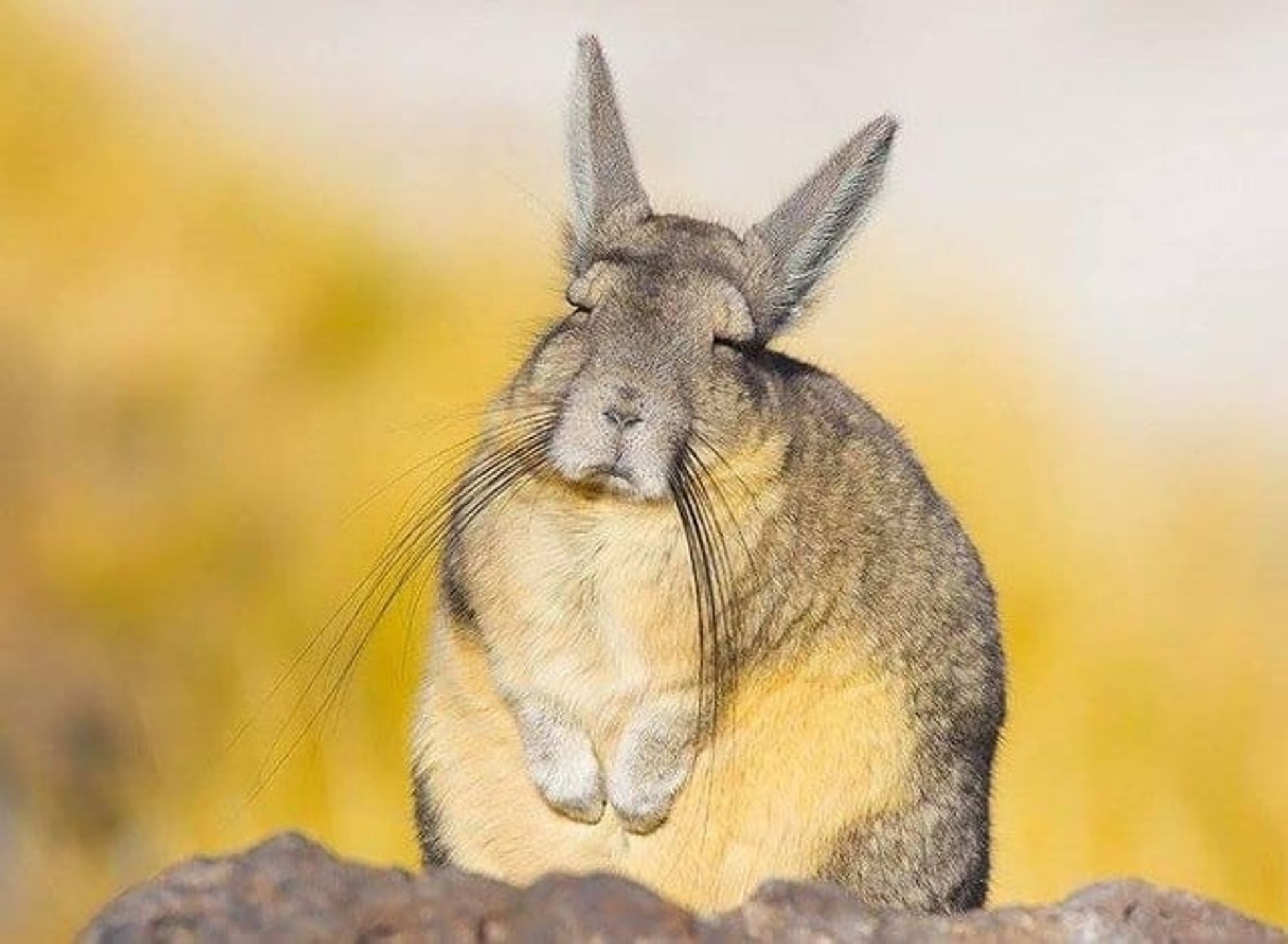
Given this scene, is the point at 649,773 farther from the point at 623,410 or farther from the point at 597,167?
the point at 597,167

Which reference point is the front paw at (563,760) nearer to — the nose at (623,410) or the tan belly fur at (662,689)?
the tan belly fur at (662,689)

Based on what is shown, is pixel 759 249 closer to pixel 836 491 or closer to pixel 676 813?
pixel 836 491

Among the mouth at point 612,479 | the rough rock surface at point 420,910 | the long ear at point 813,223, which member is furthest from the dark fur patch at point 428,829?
the rough rock surface at point 420,910

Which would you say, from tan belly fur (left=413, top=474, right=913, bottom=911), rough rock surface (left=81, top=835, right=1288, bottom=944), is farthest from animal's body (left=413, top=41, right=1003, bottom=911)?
rough rock surface (left=81, top=835, right=1288, bottom=944)

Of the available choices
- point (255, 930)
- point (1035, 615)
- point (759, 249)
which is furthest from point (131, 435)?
point (255, 930)

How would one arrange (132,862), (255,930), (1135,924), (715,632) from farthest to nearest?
(132,862) → (715,632) → (1135,924) → (255,930)

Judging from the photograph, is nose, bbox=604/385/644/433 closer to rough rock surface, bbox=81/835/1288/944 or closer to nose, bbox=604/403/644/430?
nose, bbox=604/403/644/430
